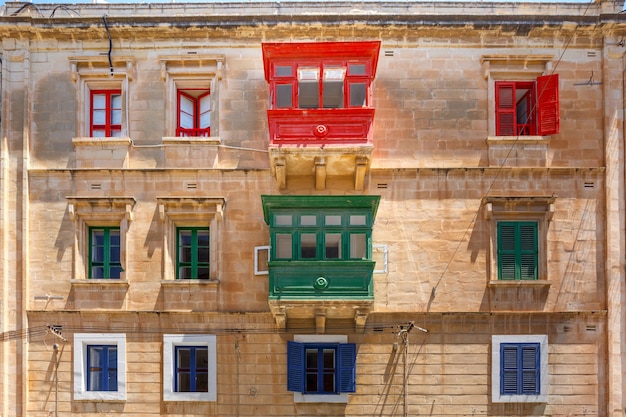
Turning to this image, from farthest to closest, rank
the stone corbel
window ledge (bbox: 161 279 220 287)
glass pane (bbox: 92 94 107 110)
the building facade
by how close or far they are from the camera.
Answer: glass pane (bbox: 92 94 107 110) → window ledge (bbox: 161 279 220 287) → the building facade → the stone corbel

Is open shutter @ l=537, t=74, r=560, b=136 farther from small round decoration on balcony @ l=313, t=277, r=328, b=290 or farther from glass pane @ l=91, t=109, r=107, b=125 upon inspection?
glass pane @ l=91, t=109, r=107, b=125

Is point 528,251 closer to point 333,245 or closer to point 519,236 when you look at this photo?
point 519,236

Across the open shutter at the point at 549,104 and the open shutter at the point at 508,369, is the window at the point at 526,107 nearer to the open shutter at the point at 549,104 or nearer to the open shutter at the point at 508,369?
the open shutter at the point at 549,104

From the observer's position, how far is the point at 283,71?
51.7ft

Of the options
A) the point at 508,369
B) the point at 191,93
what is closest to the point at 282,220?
the point at 191,93

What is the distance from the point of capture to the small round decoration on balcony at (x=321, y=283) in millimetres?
15195

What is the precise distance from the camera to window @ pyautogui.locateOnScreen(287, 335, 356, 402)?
15.9 metres

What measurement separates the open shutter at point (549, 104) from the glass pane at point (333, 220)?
6.06 meters

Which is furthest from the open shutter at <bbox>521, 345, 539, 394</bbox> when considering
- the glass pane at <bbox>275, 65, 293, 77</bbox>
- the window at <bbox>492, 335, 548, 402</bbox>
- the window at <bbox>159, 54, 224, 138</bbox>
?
the window at <bbox>159, 54, 224, 138</bbox>

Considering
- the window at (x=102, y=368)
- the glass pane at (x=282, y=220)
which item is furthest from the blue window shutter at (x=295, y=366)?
the window at (x=102, y=368)

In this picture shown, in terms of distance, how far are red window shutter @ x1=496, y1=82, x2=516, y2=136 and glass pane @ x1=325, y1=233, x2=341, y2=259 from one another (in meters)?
5.46

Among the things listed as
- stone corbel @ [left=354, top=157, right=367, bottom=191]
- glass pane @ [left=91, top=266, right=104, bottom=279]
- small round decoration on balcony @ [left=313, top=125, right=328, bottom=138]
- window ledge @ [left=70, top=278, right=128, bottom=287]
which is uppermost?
Answer: small round decoration on balcony @ [left=313, top=125, right=328, bottom=138]

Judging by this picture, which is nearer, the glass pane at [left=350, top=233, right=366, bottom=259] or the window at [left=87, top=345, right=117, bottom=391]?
the glass pane at [left=350, top=233, right=366, bottom=259]

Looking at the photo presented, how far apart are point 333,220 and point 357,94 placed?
3.31m
